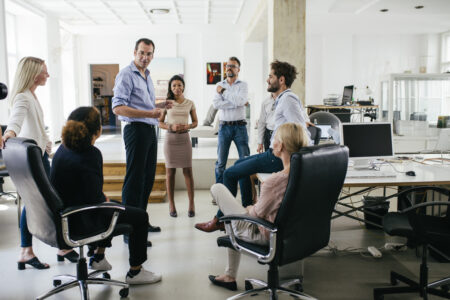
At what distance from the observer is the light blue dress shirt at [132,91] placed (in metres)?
3.28

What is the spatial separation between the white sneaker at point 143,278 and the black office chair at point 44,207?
358 mm

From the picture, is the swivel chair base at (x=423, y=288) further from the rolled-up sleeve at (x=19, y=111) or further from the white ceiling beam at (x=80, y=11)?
the white ceiling beam at (x=80, y=11)

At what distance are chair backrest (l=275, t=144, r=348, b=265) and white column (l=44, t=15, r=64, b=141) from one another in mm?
8538

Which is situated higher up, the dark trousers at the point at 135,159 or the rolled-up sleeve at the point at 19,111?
the rolled-up sleeve at the point at 19,111

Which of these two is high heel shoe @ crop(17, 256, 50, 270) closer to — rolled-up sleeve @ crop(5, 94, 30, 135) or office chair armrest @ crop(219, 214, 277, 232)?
rolled-up sleeve @ crop(5, 94, 30, 135)

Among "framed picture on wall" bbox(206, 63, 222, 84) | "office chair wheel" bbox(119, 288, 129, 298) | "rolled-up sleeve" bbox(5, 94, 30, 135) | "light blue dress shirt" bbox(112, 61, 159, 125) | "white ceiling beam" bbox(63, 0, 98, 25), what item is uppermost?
"white ceiling beam" bbox(63, 0, 98, 25)

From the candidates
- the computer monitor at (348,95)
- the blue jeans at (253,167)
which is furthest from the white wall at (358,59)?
the blue jeans at (253,167)

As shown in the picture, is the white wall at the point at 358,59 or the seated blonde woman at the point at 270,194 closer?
the seated blonde woman at the point at 270,194

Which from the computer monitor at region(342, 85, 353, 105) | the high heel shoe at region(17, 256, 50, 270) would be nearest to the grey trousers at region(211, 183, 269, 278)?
the high heel shoe at region(17, 256, 50, 270)

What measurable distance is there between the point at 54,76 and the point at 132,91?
22.7ft

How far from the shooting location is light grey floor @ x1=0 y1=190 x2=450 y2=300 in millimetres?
2523

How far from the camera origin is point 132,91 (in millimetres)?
3369

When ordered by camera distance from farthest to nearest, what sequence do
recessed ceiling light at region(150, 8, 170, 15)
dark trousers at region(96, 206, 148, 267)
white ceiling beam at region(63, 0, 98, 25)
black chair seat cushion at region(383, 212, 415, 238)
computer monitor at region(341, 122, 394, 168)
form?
recessed ceiling light at region(150, 8, 170, 15)
white ceiling beam at region(63, 0, 98, 25)
computer monitor at region(341, 122, 394, 168)
dark trousers at region(96, 206, 148, 267)
black chair seat cushion at region(383, 212, 415, 238)

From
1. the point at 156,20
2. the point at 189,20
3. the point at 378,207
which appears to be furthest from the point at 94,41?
the point at 378,207
